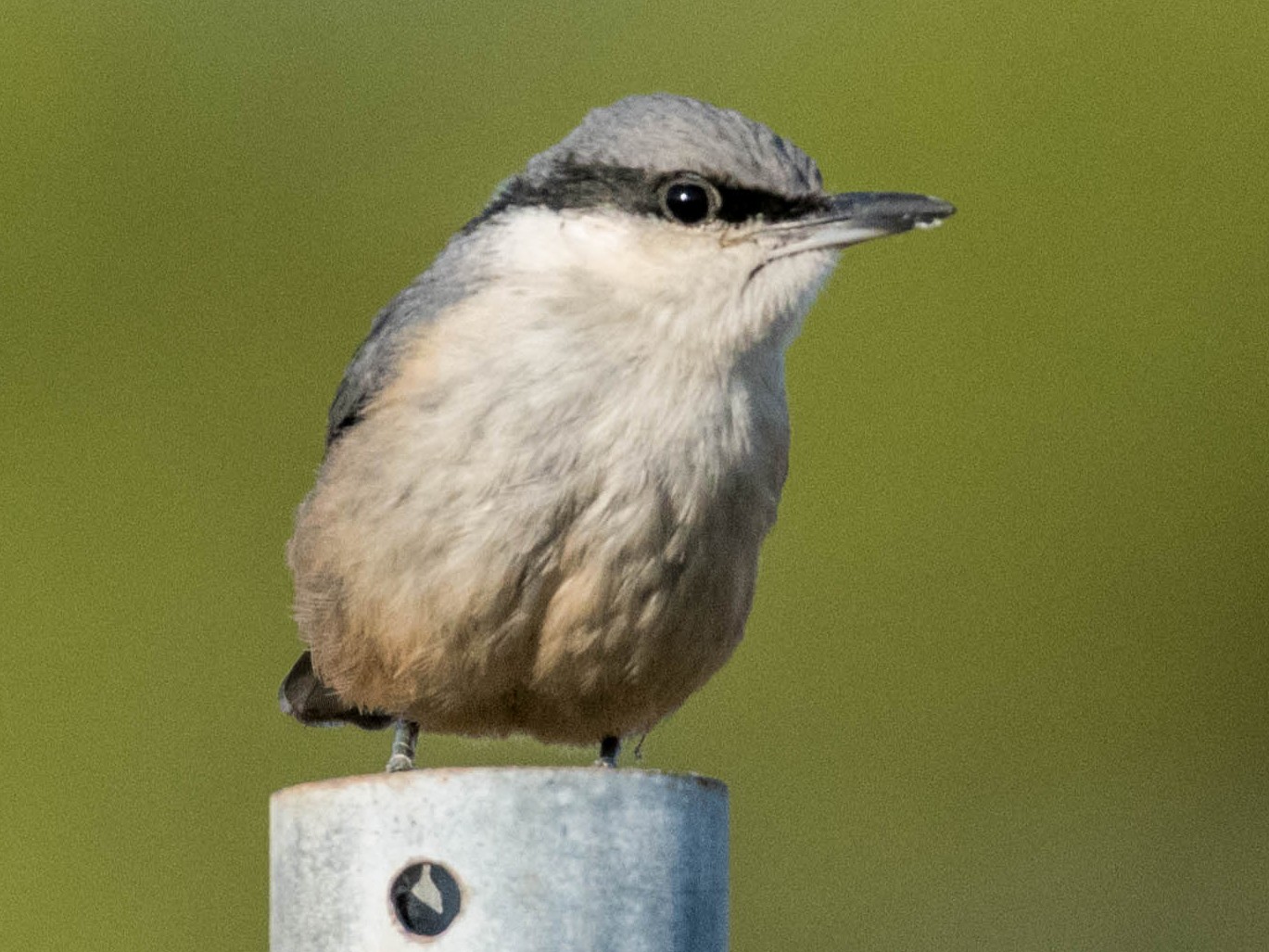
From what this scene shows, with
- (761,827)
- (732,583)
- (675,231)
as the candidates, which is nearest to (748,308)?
(675,231)

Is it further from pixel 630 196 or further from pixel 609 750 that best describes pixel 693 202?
pixel 609 750

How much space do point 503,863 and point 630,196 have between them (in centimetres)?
139

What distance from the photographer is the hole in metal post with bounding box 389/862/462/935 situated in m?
2.93

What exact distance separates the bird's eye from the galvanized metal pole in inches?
45.7

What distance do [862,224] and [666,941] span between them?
1.38 m

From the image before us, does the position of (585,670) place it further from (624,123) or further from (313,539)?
(624,123)

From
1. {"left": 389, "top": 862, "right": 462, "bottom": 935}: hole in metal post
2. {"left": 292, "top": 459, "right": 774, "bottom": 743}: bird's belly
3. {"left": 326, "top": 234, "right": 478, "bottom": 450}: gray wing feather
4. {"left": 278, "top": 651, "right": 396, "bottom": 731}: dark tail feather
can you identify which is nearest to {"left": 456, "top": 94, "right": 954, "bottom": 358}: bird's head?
{"left": 326, "top": 234, "right": 478, "bottom": 450}: gray wing feather

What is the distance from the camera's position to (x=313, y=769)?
4973mm

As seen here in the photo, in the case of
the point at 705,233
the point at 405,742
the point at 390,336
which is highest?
the point at 705,233

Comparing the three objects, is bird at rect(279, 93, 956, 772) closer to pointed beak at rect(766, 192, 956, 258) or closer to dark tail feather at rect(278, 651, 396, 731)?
pointed beak at rect(766, 192, 956, 258)

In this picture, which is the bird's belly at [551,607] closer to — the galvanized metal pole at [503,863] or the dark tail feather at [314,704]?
the dark tail feather at [314,704]

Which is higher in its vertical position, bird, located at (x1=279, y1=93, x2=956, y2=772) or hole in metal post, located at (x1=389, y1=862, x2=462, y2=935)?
bird, located at (x1=279, y1=93, x2=956, y2=772)

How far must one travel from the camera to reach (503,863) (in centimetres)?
288

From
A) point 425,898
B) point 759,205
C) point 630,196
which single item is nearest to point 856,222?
point 759,205
